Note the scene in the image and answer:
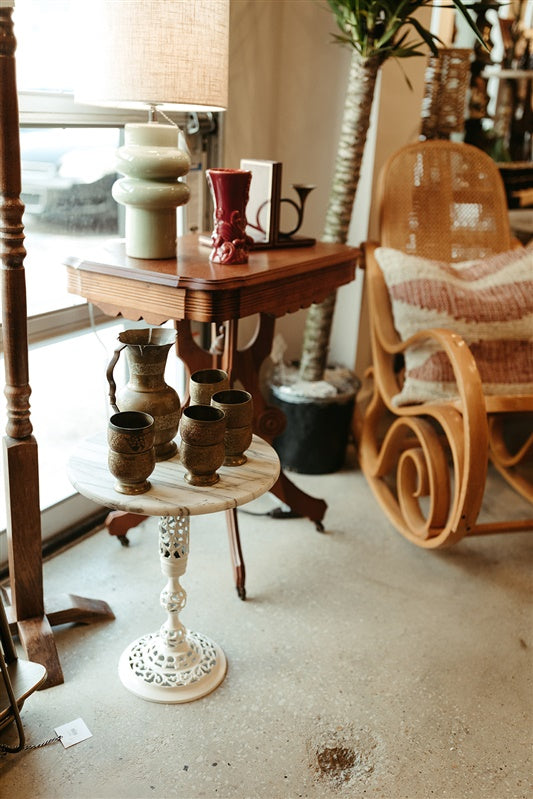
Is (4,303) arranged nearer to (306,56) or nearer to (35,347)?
(35,347)

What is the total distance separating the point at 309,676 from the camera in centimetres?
159

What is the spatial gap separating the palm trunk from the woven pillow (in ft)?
0.75

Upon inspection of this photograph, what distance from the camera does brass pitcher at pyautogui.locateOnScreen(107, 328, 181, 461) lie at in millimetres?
1340

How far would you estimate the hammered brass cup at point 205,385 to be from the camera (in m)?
1.40

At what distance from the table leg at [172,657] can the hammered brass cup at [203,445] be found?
0.57 ft

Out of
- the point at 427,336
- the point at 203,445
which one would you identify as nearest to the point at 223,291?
the point at 203,445

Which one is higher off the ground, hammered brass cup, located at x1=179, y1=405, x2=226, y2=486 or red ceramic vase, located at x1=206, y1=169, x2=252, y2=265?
red ceramic vase, located at x1=206, y1=169, x2=252, y2=265

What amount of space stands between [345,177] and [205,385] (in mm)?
1114

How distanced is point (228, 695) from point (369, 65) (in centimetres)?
170

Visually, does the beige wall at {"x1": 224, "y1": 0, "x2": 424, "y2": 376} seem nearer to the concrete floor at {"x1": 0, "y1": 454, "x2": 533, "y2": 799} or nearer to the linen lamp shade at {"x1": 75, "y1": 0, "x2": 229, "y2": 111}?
the linen lamp shade at {"x1": 75, "y1": 0, "x2": 229, "y2": 111}

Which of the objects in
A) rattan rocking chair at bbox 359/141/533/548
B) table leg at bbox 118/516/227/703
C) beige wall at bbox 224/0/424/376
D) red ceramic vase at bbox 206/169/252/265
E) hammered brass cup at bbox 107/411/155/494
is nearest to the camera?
hammered brass cup at bbox 107/411/155/494

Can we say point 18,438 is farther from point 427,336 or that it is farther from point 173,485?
point 427,336

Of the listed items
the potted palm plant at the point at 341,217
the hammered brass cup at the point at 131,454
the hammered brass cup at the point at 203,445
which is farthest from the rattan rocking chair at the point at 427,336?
the hammered brass cup at the point at 131,454

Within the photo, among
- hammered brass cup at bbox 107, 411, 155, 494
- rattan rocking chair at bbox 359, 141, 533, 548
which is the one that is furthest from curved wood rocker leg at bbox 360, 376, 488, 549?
hammered brass cup at bbox 107, 411, 155, 494
